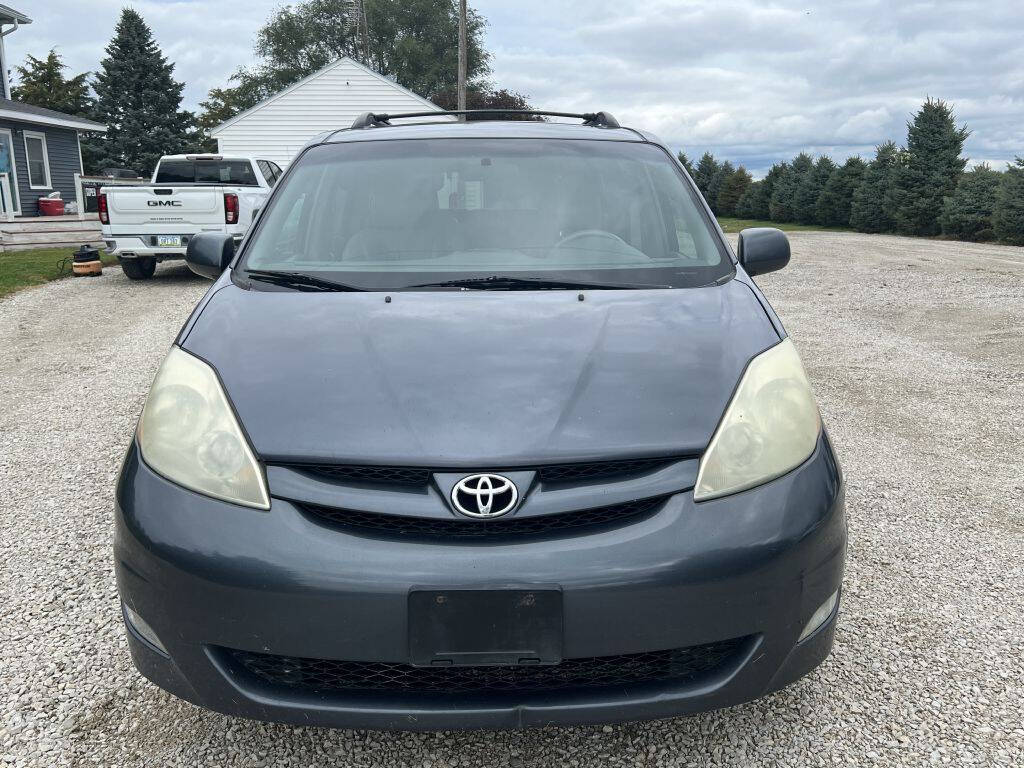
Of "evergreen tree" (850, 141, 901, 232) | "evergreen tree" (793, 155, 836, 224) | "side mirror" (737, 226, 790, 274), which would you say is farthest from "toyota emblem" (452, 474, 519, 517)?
"evergreen tree" (793, 155, 836, 224)

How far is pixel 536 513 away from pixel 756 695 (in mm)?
657

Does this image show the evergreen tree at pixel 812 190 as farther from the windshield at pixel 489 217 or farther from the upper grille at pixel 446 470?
the upper grille at pixel 446 470

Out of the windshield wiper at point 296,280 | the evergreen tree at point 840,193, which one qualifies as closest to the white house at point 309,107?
the evergreen tree at point 840,193

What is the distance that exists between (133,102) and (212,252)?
44.4 m

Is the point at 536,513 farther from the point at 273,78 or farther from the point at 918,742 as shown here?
the point at 273,78

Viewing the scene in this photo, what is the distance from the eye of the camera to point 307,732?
221cm

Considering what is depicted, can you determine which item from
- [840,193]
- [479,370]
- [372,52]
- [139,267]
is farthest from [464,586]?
[372,52]

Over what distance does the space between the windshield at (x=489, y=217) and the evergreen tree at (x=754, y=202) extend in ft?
109

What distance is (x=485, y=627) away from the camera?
5.49 ft

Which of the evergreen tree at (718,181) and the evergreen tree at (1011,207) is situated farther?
the evergreen tree at (718,181)

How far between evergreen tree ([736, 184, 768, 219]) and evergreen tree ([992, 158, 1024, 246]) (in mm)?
14839

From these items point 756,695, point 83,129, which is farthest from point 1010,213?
point 83,129

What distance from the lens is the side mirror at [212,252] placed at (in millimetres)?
3254

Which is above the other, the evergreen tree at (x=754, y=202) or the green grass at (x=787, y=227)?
the evergreen tree at (x=754, y=202)
